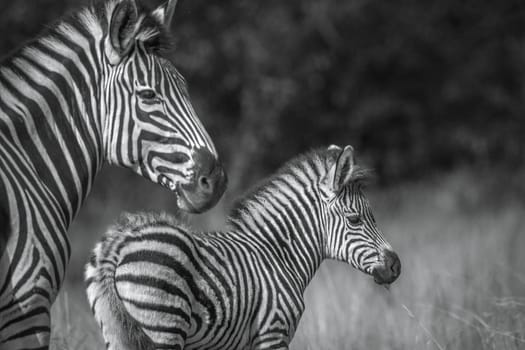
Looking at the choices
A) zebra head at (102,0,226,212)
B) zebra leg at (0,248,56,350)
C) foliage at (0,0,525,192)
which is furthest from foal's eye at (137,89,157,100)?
foliage at (0,0,525,192)

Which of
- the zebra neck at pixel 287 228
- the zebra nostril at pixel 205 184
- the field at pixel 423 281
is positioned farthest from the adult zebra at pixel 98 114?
the field at pixel 423 281

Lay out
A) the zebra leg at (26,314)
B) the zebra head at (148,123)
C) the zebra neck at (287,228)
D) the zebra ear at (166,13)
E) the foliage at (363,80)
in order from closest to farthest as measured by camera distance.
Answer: the zebra leg at (26,314) → the zebra head at (148,123) → the zebra ear at (166,13) → the zebra neck at (287,228) → the foliage at (363,80)

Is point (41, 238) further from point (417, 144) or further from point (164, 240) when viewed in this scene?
point (417, 144)

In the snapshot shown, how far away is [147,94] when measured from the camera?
4402 mm

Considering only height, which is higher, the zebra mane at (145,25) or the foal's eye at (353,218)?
the zebra mane at (145,25)

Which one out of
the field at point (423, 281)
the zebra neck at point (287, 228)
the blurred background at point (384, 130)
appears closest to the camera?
the zebra neck at point (287, 228)

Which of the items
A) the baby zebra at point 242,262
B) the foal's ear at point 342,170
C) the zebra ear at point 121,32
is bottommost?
the baby zebra at point 242,262

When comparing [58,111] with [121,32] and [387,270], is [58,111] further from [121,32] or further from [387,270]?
[387,270]

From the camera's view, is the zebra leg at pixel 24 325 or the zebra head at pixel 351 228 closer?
the zebra leg at pixel 24 325

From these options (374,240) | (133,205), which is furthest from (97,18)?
(133,205)

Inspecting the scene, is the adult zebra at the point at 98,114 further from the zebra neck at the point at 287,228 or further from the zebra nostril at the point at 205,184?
the zebra neck at the point at 287,228

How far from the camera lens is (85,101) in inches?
175

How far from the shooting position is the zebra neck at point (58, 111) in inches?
166

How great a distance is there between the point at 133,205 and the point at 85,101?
42.3 feet
